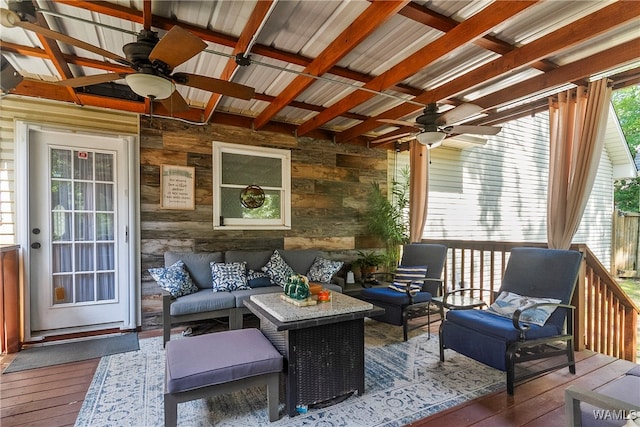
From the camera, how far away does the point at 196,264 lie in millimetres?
3916

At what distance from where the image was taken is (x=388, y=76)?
3.00 m

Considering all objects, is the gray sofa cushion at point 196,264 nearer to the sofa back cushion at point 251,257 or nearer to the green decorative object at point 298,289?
the sofa back cushion at point 251,257

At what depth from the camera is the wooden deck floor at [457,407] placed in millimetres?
2131

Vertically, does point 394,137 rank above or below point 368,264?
above

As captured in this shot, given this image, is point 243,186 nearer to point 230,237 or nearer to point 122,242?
point 230,237

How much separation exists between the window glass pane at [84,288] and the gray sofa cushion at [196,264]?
894 mm

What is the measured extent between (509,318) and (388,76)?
98.7 inches

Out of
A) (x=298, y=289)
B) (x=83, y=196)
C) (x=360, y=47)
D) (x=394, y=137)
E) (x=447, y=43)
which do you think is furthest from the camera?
(x=394, y=137)

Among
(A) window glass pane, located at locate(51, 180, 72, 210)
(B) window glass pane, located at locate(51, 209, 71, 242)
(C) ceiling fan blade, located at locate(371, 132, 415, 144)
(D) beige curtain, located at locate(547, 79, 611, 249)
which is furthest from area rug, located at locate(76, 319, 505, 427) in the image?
(C) ceiling fan blade, located at locate(371, 132, 415, 144)

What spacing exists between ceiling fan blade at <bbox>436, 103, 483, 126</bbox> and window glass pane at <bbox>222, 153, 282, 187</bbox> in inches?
99.6

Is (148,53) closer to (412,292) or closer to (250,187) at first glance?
(250,187)

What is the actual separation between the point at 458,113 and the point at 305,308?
2.26 meters

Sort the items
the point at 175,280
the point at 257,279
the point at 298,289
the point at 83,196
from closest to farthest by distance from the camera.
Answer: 1. the point at 298,289
2. the point at 175,280
3. the point at 83,196
4. the point at 257,279

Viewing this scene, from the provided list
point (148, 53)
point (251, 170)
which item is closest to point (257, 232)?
point (251, 170)
